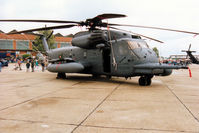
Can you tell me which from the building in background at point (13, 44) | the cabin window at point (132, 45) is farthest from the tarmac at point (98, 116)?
the building in background at point (13, 44)

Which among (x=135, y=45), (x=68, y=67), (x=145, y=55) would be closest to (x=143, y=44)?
(x=135, y=45)

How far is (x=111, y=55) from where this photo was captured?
1013 centimetres

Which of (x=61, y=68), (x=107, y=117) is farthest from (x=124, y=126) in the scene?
(x=61, y=68)

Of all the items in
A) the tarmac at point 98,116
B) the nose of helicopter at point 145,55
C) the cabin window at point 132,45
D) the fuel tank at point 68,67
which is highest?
the cabin window at point 132,45

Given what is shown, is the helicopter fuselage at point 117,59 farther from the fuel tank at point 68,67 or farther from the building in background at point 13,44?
the building in background at point 13,44

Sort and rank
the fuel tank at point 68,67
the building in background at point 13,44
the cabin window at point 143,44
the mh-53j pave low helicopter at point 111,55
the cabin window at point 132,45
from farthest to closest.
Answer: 1. the building in background at point 13,44
2. the fuel tank at point 68,67
3. the cabin window at point 143,44
4. the cabin window at point 132,45
5. the mh-53j pave low helicopter at point 111,55

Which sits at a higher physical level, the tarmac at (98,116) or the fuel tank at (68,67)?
the fuel tank at (68,67)

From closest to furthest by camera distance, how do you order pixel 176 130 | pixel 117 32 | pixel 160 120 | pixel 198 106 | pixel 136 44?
pixel 176 130 < pixel 160 120 < pixel 198 106 < pixel 136 44 < pixel 117 32

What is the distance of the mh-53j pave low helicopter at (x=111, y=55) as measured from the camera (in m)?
8.94

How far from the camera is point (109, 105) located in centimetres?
526

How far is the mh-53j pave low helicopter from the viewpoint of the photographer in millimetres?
8938

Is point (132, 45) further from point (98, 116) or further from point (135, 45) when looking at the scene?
point (98, 116)

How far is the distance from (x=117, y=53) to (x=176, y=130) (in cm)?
680

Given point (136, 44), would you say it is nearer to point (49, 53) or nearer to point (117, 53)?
point (117, 53)
